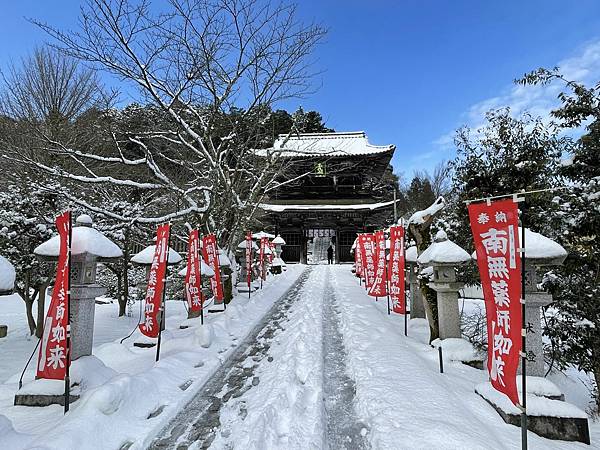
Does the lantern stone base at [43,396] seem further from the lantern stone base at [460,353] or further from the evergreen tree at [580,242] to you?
the evergreen tree at [580,242]

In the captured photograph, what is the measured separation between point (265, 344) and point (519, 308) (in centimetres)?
517

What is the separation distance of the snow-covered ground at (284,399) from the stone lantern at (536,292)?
94 centimetres

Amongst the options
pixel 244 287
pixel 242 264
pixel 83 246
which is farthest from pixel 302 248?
pixel 83 246

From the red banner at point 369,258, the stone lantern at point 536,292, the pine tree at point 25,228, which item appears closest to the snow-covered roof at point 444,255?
the stone lantern at point 536,292

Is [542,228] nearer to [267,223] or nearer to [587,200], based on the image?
[587,200]

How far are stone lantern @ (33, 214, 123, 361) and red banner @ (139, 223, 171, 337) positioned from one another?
95cm

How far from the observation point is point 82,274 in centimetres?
511

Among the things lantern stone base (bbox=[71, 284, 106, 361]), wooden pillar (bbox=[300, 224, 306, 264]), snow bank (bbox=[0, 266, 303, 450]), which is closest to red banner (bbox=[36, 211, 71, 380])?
snow bank (bbox=[0, 266, 303, 450])

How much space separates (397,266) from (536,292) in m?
4.61

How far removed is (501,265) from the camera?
3602mm

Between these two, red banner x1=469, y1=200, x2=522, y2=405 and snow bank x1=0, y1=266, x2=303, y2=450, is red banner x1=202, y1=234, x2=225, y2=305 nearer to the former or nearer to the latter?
snow bank x1=0, y1=266, x2=303, y2=450

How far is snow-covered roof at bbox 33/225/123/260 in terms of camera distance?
4.86m

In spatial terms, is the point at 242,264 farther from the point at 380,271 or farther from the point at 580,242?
the point at 580,242

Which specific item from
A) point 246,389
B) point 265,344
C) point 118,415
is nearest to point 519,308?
point 246,389
